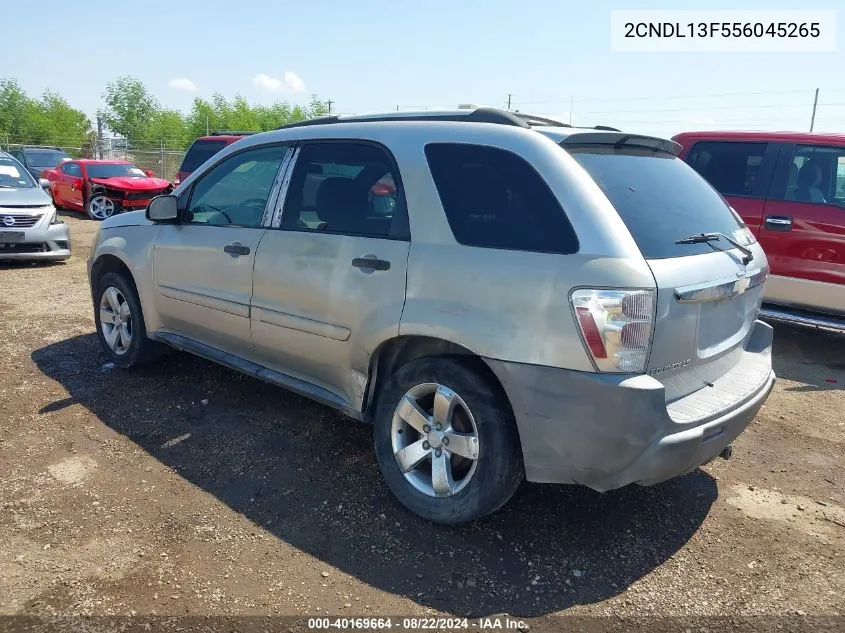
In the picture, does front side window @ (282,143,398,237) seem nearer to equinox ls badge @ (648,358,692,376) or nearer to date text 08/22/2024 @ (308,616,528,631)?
equinox ls badge @ (648,358,692,376)

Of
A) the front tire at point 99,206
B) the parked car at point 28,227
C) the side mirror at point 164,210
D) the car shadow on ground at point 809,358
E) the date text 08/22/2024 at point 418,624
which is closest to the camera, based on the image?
the date text 08/22/2024 at point 418,624

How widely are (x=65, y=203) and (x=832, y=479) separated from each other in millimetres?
17122

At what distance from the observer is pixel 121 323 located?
508 centimetres

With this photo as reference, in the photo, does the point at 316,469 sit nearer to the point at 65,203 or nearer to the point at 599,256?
the point at 599,256

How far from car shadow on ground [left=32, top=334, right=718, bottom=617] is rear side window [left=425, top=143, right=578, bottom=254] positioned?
4.53 feet

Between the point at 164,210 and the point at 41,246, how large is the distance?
6305 millimetres

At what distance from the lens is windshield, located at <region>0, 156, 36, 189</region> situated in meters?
9.98

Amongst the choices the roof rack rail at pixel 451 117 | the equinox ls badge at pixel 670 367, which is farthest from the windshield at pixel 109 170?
the equinox ls badge at pixel 670 367

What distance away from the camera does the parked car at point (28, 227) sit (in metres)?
9.18

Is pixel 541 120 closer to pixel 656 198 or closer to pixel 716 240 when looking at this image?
pixel 656 198

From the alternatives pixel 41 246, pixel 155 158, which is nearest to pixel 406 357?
pixel 41 246

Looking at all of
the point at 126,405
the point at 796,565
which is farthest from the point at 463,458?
the point at 126,405

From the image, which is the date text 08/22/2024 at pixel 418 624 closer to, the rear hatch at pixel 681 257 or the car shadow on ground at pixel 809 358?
the rear hatch at pixel 681 257

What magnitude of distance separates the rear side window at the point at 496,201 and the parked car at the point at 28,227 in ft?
27.3
